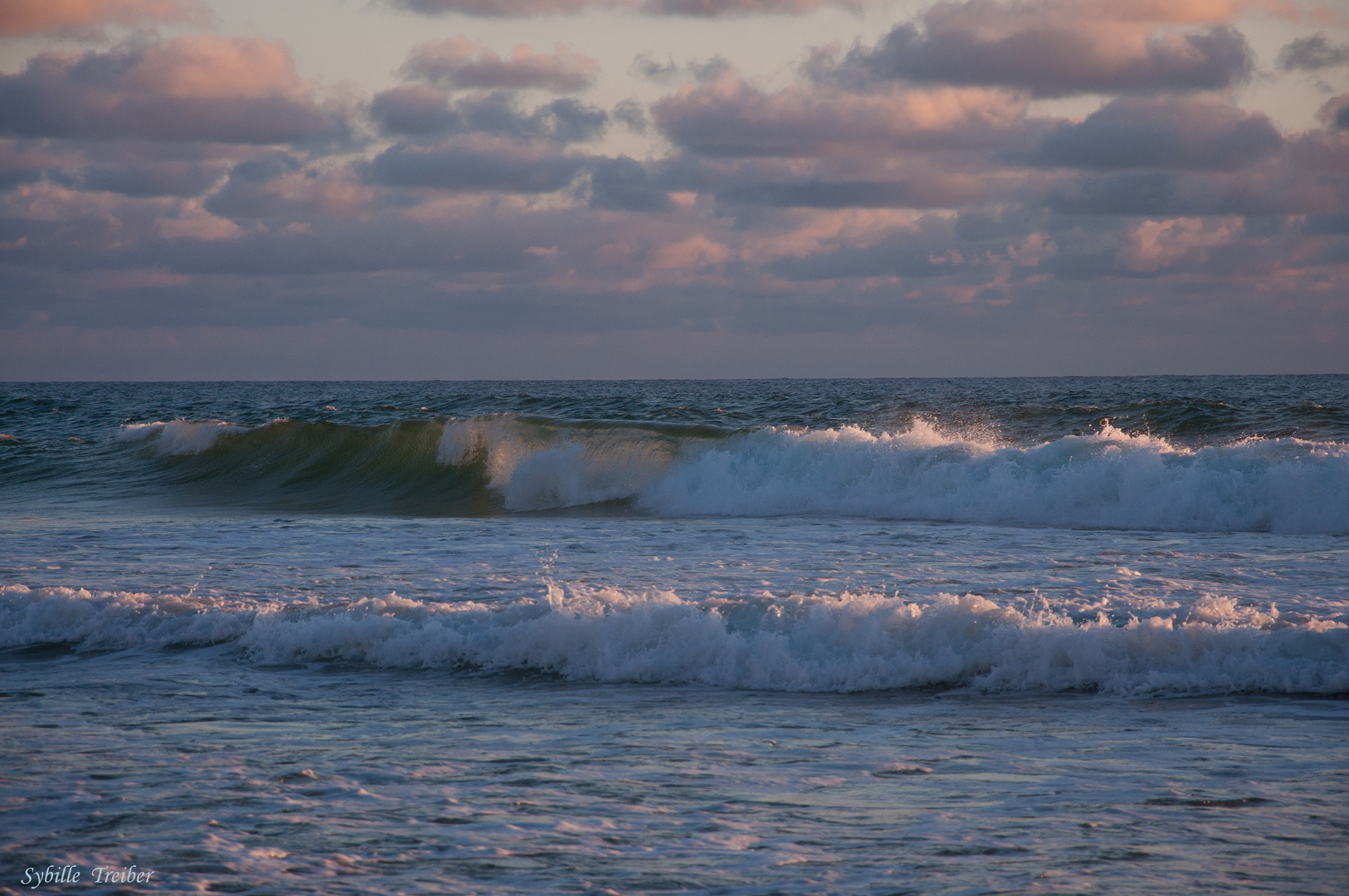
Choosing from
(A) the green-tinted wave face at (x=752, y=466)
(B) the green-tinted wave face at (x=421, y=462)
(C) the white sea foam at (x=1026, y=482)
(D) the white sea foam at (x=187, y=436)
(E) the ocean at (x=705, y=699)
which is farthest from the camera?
(D) the white sea foam at (x=187, y=436)

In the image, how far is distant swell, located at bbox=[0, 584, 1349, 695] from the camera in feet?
21.3

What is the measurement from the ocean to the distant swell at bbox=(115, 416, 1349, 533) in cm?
13

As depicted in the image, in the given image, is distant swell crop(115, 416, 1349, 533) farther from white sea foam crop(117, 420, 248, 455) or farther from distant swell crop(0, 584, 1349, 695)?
distant swell crop(0, 584, 1349, 695)

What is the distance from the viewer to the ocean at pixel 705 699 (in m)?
3.95

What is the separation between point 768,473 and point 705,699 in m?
11.7

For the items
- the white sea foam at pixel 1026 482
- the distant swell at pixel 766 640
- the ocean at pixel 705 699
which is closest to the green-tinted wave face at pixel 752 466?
the white sea foam at pixel 1026 482

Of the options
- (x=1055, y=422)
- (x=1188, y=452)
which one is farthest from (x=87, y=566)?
(x=1055, y=422)

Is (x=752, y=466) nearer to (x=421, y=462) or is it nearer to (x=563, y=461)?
(x=563, y=461)

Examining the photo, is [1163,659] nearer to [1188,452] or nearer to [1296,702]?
[1296,702]

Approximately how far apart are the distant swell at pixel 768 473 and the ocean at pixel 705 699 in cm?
13

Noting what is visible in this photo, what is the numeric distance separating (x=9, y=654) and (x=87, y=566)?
3200mm

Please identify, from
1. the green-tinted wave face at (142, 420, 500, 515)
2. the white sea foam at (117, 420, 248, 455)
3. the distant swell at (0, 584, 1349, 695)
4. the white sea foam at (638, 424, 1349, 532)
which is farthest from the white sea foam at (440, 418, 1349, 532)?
the white sea foam at (117, 420, 248, 455)

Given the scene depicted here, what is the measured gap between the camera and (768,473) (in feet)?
59.0

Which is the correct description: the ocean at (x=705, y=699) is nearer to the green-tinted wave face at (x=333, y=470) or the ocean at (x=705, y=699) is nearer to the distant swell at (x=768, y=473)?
the distant swell at (x=768, y=473)
